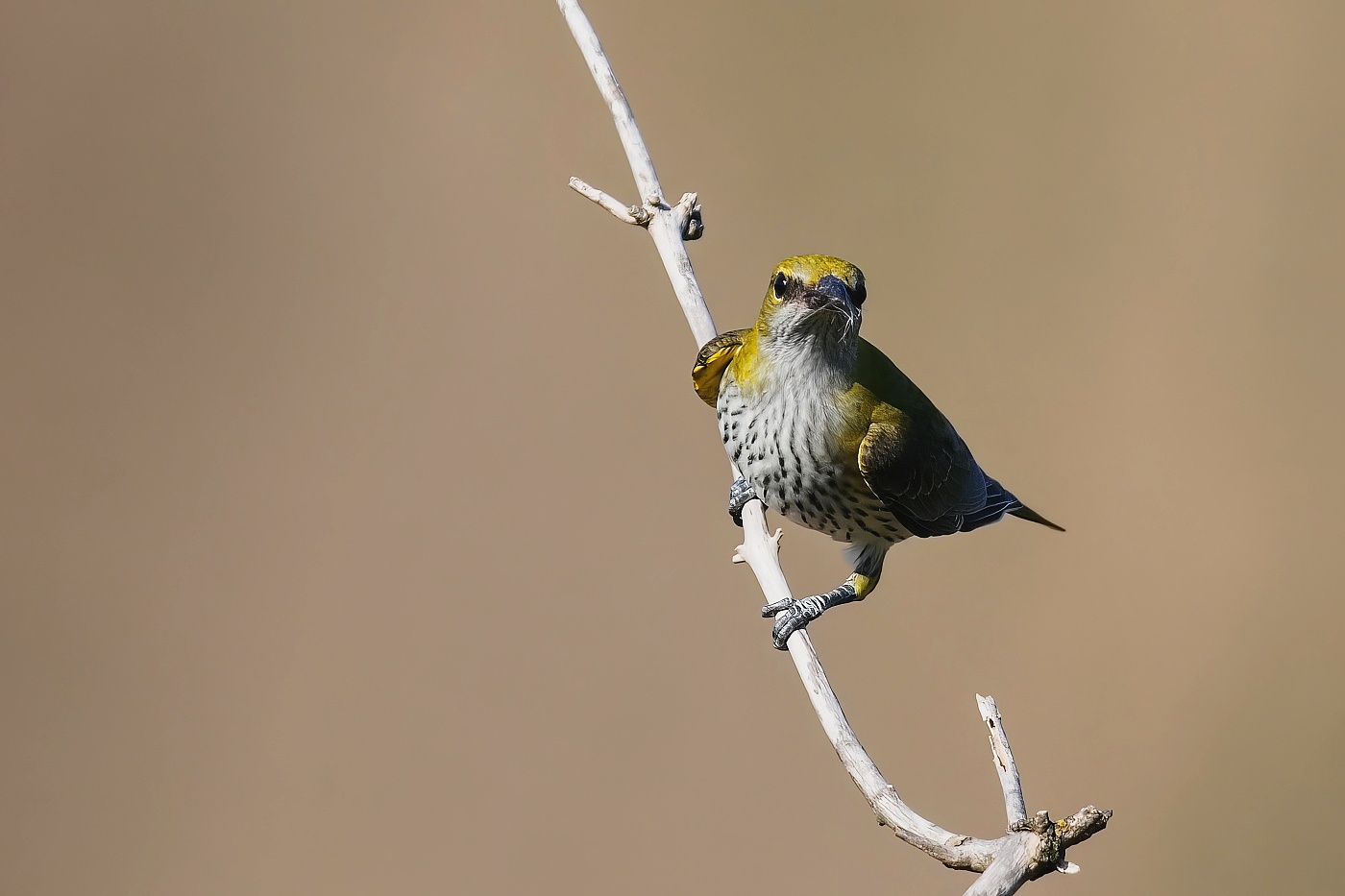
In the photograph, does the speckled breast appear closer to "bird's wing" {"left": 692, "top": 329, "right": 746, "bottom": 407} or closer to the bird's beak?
Result: "bird's wing" {"left": 692, "top": 329, "right": 746, "bottom": 407}

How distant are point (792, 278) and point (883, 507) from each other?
707 mm

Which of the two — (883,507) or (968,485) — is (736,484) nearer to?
(883,507)

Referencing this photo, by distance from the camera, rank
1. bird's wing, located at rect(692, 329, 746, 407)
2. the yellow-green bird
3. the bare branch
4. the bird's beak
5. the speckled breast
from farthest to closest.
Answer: bird's wing, located at rect(692, 329, 746, 407) → the speckled breast → the yellow-green bird → the bird's beak → the bare branch

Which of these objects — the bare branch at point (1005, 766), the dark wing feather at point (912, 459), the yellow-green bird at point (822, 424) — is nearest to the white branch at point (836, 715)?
the bare branch at point (1005, 766)

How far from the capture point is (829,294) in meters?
2.21

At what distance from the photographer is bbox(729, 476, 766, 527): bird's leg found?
280 cm

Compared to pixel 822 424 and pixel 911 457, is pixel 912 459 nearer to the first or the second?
pixel 911 457

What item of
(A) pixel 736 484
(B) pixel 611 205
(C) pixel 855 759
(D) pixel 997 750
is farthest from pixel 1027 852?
(B) pixel 611 205

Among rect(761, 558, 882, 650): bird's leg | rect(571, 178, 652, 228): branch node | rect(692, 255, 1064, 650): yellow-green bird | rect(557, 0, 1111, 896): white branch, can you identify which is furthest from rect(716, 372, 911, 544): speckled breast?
rect(571, 178, 652, 228): branch node

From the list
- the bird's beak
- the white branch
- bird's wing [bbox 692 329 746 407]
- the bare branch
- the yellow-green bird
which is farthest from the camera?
bird's wing [bbox 692 329 746 407]

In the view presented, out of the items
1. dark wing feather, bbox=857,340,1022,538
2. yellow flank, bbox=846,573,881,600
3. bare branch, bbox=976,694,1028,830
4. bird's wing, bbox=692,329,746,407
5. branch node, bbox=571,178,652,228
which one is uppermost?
branch node, bbox=571,178,652,228

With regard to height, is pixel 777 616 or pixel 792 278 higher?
pixel 792 278

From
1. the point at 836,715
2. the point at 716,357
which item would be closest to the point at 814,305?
the point at 716,357

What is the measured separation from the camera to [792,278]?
229cm
